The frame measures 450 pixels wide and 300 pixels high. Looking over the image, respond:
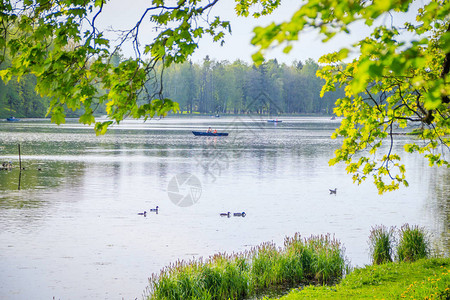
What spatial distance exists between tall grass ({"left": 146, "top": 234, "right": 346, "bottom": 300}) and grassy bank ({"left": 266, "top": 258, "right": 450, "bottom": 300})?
169 cm

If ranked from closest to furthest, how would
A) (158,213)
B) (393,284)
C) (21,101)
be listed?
1. (393,284)
2. (158,213)
3. (21,101)

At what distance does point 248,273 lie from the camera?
13.4 metres

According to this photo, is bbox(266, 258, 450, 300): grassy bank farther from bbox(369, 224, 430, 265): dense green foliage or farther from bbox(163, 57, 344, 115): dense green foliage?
bbox(163, 57, 344, 115): dense green foliage

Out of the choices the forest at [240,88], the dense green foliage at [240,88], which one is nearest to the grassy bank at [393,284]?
the forest at [240,88]

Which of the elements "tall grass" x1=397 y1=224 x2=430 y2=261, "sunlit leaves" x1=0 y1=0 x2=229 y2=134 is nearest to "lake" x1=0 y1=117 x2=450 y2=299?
"tall grass" x1=397 y1=224 x2=430 y2=261

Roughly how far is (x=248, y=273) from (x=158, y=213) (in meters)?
12.7

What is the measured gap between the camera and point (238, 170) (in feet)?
140

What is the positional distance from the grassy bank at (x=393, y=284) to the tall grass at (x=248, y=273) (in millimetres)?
1690

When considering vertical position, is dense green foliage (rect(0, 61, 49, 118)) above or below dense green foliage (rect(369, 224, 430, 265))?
above

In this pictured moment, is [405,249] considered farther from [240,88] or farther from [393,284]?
[240,88]

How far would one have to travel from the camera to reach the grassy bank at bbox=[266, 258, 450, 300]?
9.01 m

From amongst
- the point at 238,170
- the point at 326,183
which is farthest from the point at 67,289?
the point at 238,170

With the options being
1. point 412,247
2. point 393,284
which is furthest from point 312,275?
point 393,284

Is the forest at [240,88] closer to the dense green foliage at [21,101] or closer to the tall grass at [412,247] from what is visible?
A: the dense green foliage at [21,101]
